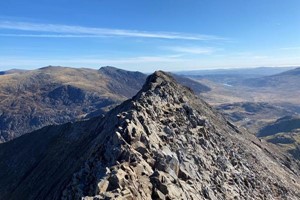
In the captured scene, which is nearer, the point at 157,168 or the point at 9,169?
the point at 157,168

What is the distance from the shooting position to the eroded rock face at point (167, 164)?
117 ft

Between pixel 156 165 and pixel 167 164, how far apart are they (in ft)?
4.67

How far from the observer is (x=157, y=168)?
40.2 meters

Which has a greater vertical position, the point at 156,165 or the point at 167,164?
the point at 156,165

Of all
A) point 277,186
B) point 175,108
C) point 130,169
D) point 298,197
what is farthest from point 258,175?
point 130,169

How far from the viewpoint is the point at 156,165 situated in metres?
40.7

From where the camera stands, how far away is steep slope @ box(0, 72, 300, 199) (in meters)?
36.2

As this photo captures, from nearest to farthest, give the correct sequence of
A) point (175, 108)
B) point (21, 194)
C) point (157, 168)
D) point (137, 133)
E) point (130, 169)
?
1. point (130, 169)
2. point (157, 168)
3. point (137, 133)
4. point (175, 108)
5. point (21, 194)

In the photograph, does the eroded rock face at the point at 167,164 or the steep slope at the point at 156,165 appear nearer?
the eroded rock face at the point at 167,164

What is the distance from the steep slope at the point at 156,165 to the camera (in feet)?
119

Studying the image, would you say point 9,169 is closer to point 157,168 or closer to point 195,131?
point 195,131

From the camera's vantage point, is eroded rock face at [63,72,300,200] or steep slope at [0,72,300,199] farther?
steep slope at [0,72,300,199]

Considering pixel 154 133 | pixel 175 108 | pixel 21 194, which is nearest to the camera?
pixel 154 133

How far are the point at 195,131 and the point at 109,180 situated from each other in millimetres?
31399
